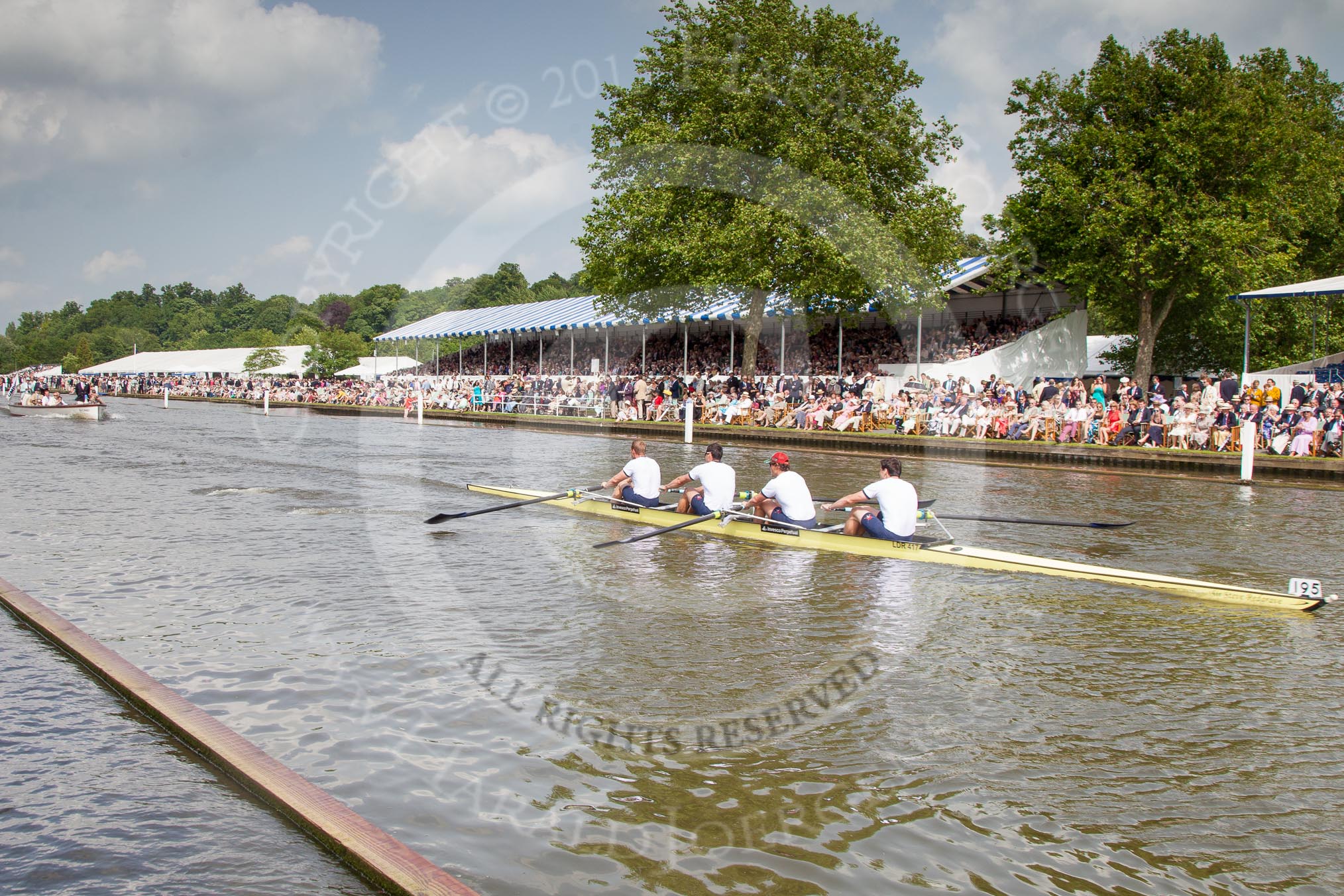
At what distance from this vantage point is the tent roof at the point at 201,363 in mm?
82556

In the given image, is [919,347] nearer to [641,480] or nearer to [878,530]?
[641,480]

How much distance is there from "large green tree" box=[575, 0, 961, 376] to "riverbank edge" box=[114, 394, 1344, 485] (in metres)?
5.57

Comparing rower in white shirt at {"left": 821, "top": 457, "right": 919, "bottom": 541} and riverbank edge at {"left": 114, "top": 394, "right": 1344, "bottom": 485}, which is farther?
riverbank edge at {"left": 114, "top": 394, "right": 1344, "bottom": 485}

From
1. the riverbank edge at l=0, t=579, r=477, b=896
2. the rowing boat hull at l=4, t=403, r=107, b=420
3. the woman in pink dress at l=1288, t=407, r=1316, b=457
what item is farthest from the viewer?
the rowing boat hull at l=4, t=403, r=107, b=420

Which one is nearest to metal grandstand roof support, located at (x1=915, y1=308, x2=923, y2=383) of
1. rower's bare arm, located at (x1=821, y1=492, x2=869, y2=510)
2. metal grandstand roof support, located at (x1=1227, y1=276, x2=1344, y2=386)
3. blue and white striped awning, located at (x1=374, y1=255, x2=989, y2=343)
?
blue and white striped awning, located at (x1=374, y1=255, x2=989, y2=343)

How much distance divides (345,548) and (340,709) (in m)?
5.77

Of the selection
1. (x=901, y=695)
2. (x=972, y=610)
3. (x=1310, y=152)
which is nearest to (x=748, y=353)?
(x=1310, y=152)

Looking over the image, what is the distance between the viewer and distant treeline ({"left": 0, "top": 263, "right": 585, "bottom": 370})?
86.2 metres

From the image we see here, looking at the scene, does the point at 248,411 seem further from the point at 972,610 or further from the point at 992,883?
the point at 992,883

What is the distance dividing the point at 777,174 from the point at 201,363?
2942 inches

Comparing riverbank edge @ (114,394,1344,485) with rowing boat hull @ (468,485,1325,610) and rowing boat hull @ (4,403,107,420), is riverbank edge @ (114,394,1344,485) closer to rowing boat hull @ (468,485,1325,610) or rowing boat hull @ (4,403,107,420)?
rowing boat hull @ (468,485,1325,610)

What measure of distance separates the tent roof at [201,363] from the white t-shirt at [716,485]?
238 ft

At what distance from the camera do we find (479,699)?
241 inches

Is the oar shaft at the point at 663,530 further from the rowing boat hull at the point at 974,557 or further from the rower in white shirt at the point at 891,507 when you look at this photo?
the rower in white shirt at the point at 891,507
